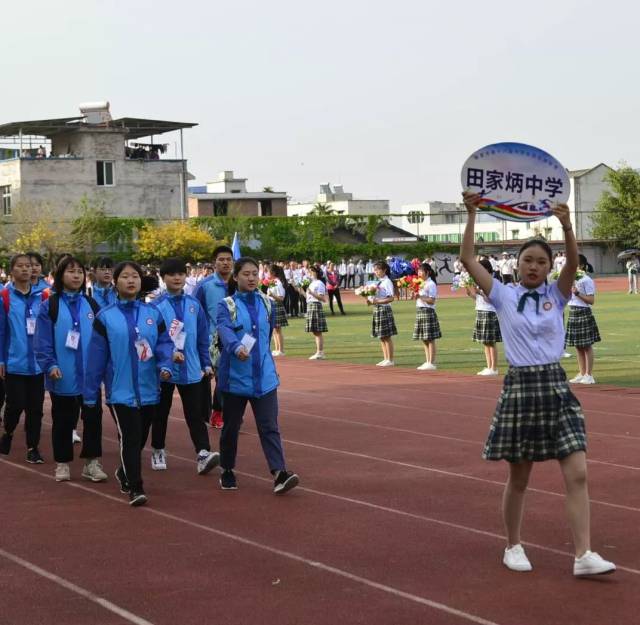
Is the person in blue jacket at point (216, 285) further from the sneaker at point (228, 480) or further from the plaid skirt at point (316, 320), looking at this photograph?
the plaid skirt at point (316, 320)

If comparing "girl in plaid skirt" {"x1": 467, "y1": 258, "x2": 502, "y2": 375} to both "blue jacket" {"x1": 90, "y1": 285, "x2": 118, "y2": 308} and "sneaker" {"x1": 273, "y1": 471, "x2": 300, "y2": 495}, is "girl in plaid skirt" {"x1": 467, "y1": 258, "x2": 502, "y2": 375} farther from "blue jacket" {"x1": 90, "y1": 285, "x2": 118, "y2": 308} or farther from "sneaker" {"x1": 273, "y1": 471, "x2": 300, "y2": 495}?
"sneaker" {"x1": 273, "y1": 471, "x2": 300, "y2": 495}

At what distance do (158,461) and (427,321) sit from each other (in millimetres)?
10469

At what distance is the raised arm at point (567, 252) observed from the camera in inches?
279

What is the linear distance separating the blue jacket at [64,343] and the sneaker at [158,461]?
3.04 feet

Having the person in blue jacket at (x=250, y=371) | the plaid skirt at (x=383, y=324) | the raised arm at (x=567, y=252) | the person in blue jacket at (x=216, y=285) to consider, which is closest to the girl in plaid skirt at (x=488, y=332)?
the plaid skirt at (x=383, y=324)

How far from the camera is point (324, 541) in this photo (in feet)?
26.3

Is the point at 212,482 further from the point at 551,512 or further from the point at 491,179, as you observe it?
the point at 491,179

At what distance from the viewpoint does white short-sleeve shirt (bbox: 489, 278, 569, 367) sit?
7.05 metres

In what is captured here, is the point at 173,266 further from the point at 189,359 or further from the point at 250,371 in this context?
the point at 250,371

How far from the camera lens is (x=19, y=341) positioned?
39.6 feet

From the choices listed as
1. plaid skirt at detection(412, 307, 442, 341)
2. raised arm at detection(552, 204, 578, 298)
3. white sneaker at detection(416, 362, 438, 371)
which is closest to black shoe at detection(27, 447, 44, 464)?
raised arm at detection(552, 204, 578, 298)

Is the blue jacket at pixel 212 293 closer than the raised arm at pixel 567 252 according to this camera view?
No

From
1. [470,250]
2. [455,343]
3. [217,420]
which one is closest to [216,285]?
[217,420]

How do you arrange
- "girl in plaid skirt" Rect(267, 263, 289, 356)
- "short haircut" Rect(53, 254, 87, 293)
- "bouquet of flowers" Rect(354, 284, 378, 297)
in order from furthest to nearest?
"girl in plaid skirt" Rect(267, 263, 289, 356)
"bouquet of flowers" Rect(354, 284, 378, 297)
"short haircut" Rect(53, 254, 87, 293)
